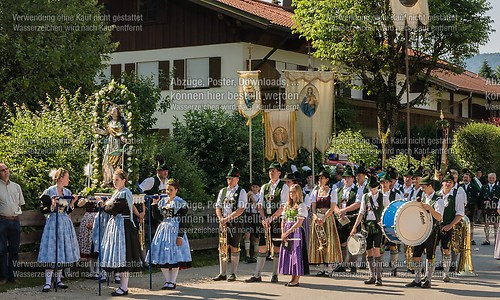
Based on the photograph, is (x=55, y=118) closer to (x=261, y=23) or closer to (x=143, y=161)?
(x=143, y=161)

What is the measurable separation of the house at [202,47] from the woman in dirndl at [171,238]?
16.5 metres

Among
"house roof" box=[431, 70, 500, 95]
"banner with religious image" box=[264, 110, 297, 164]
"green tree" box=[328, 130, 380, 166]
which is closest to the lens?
"banner with religious image" box=[264, 110, 297, 164]

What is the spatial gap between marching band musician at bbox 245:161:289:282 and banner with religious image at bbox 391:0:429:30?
10.1 m

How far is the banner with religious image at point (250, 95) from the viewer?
66.3 ft

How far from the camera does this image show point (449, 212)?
15781 millimetres

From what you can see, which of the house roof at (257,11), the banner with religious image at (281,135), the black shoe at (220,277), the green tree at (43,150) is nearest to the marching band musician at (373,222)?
the black shoe at (220,277)

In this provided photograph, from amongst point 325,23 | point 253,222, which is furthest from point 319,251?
point 325,23

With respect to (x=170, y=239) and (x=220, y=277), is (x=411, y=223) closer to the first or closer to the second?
(x=220, y=277)

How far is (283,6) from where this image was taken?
140 ft

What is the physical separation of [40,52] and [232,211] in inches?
374

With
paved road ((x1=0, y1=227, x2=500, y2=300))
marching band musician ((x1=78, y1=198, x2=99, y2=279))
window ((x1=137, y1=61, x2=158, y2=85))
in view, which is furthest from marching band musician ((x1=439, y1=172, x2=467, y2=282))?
window ((x1=137, y1=61, x2=158, y2=85))

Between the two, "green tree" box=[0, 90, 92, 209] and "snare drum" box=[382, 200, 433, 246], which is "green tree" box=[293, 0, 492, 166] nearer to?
"green tree" box=[0, 90, 92, 209]

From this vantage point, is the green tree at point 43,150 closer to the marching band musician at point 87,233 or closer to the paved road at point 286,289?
the marching band musician at point 87,233

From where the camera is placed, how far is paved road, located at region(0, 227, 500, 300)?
13.5m
